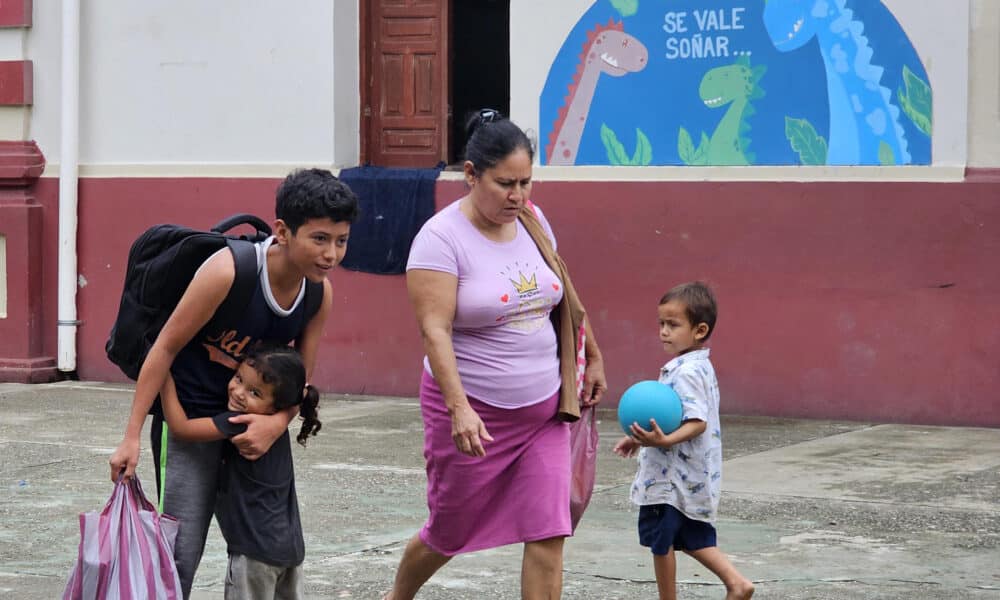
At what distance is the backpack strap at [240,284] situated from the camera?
15.1 ft

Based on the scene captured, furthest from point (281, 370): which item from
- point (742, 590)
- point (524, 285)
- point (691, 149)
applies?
point (691, 149)

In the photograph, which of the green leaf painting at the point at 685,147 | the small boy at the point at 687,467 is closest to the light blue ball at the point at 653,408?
the small boy at the point at 687,467

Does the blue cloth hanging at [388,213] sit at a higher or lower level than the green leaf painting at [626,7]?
lower

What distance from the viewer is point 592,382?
531 cm

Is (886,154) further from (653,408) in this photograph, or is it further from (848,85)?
(653,408)

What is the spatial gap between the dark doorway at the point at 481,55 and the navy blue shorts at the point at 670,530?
7189mm

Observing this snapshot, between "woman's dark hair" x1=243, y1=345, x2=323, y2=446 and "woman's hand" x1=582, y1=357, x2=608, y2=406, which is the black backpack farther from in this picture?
"woman's hand" x1=582, y1=357, x2=608, y2=406

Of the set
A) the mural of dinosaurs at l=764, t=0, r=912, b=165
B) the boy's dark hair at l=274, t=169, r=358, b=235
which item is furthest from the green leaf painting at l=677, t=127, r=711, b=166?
the boy's dark hair at l=274, t=169, r=358, b=235

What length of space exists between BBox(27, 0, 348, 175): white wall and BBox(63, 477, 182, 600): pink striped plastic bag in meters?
7.64

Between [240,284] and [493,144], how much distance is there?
892mm

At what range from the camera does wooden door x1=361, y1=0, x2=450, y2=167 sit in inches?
479

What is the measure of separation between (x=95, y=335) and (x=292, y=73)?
269cm

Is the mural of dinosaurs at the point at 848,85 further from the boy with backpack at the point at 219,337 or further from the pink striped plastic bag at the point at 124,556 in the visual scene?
the pink striped plastic bag at the point at 124,556

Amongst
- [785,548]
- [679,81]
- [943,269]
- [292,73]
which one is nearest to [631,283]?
[679,81]
